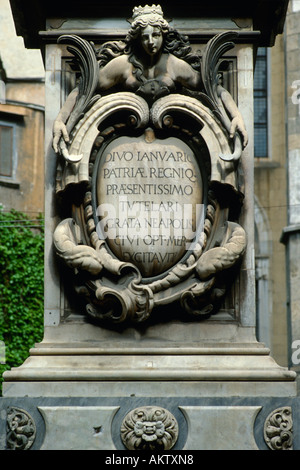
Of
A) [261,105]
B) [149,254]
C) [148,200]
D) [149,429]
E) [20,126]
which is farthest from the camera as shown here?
[261,105]

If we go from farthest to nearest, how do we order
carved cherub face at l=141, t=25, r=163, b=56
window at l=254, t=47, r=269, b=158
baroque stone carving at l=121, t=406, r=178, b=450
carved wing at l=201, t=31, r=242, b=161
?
1. window at l=254, t=47, r=269, b=158
2. carved wing at l=201, t=31, r=242, b=161
3. carved cherub face at l=141, t=25, r=163, b=56
4. baroque stone carving at l=121, t=406, r=178, b=450

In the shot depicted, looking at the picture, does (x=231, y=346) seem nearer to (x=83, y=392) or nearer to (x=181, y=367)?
(x=181, y=367)

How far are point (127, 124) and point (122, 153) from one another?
24cm

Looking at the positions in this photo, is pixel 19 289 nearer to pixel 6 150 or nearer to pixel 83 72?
pixel 6 150

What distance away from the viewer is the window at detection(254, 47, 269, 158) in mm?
29562

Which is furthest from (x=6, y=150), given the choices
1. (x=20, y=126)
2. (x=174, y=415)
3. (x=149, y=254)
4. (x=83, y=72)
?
(x=174, y=415)

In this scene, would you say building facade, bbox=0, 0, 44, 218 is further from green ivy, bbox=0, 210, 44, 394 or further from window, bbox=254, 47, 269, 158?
window, bbox=254, 47, 269, 158

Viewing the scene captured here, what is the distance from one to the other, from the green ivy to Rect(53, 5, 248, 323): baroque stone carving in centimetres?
1519

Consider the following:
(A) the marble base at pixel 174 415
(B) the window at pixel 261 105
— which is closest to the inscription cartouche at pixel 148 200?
(A) the marble base at pixel 174 415

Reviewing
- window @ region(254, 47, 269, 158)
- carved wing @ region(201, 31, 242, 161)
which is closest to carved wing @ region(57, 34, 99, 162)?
carved wing @ region(201, 31, 242, 161)

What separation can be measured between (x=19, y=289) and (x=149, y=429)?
1704 centimetres

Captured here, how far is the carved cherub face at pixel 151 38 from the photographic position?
850 cm

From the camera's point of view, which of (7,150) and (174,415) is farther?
(7,150)

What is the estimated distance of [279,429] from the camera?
26.1 feet
